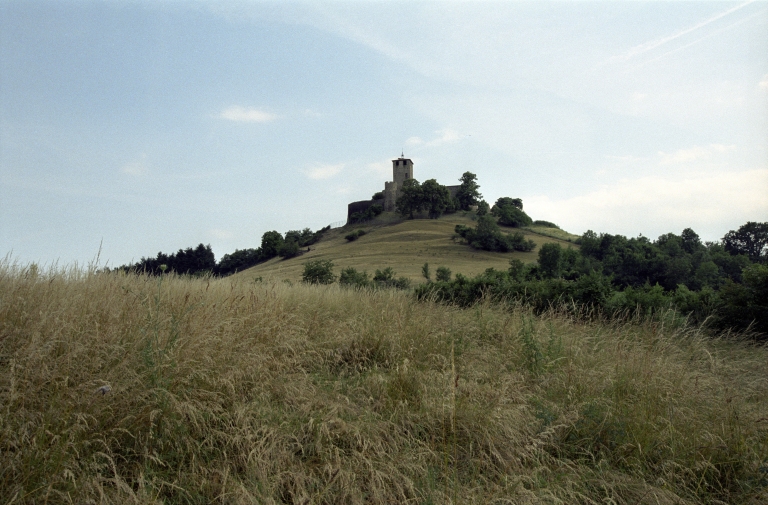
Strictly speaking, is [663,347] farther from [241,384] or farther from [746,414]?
[241,384]

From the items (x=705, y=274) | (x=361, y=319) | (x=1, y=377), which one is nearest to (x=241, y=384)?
(x=1, y=377)

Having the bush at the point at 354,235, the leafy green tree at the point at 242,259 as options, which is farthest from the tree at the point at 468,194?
the leafy green tree at the point at 242,259

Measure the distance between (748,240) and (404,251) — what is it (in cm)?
3861

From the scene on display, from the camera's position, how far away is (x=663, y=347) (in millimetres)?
6348

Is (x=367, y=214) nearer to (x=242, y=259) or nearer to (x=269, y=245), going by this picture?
(x=269, y=245)

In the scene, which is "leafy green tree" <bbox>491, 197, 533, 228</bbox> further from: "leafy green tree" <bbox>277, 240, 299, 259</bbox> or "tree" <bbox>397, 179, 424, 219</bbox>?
"leafy green tree" <bbox>277, 240, 299, 259</bbox>

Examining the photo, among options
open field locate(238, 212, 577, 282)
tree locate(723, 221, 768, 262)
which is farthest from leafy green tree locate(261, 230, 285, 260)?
tree locate(723, 221, 768, 262)

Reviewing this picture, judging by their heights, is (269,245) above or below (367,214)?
below

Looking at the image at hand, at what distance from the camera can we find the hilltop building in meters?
96.6

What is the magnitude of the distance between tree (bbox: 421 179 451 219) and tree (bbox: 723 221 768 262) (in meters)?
49.5

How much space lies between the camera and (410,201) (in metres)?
86.4

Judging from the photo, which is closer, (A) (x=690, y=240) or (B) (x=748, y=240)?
(B) (x=748, y=240)

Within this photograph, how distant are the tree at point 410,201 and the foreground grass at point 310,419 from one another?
3194 inches

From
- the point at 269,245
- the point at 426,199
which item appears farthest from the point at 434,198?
the point at 269,245
